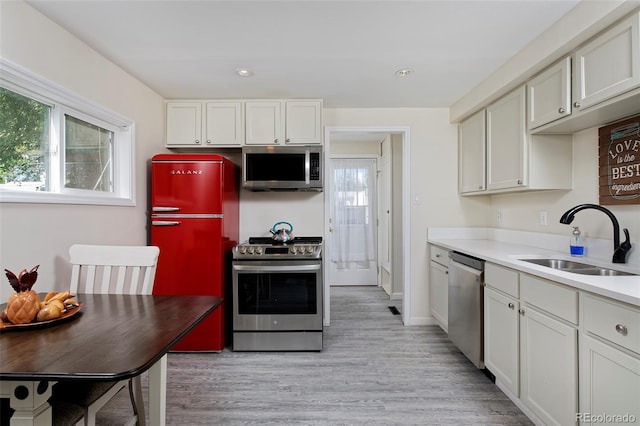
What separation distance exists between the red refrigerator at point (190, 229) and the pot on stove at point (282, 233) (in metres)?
0.61

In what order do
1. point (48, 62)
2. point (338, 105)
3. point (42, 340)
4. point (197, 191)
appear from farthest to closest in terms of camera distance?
1. point (338, 105)
2. point (197, 191)
3. point (48, 62)
4. point (42, 340)

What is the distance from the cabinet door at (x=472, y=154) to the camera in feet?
9.32

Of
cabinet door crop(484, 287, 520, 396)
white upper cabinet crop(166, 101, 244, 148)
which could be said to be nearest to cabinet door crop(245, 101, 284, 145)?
white upper cabinet crop(166, 101, 244, 148)

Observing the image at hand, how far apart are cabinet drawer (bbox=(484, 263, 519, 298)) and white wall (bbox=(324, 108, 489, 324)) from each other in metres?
1.23

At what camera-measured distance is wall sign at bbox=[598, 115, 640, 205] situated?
175 cm

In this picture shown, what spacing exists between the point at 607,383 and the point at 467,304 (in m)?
1.11

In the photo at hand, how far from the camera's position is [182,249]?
8.77 ft

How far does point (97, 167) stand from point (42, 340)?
5.64 ft

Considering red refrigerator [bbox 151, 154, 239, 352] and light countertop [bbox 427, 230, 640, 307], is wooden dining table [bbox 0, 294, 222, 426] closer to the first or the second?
red refrigerator [bbox 151, 154, 239, 352]

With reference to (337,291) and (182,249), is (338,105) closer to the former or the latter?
(182,249)

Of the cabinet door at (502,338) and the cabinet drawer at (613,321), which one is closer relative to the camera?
the cabinet drawer at (613,321)

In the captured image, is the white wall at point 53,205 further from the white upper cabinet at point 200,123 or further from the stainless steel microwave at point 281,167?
the stainless steel microwave at point 281,167

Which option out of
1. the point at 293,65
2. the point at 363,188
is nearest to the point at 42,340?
the point at 293,65

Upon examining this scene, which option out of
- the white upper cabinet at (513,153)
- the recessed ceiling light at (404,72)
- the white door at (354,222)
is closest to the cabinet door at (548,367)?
the white upper cabinet at (513,153)
